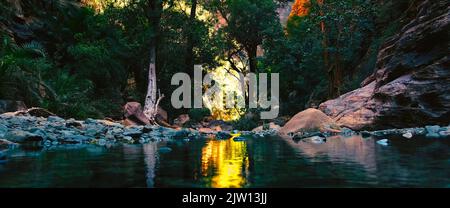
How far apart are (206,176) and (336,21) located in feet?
57.5

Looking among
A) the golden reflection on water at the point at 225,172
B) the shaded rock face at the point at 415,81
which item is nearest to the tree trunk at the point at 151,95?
the shaded rock face at the point at 415,81

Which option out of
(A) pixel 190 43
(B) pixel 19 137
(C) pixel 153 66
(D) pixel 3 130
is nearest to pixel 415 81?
(B) pixel 19 137

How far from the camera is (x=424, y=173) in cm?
352

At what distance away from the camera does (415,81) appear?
36.9ft

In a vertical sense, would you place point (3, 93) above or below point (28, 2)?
below

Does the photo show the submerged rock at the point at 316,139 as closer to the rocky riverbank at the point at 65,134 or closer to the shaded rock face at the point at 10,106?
the rocky riverbank at the point at 65,134

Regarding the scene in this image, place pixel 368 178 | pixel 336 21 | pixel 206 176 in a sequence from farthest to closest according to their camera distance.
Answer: pixel 336 21, pixel 206 176, pixel 368 178

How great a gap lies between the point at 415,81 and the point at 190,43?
13.8m

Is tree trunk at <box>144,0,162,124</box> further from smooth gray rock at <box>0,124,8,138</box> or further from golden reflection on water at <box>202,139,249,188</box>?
golden reflection on water at <box>202,139,249,188</box>

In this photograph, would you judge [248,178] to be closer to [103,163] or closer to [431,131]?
[103,163]

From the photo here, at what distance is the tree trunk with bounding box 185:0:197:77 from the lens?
70.7 feet

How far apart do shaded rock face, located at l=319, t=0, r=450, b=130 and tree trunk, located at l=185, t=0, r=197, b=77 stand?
1049 centimetres

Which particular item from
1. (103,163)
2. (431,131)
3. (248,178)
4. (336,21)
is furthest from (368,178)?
(336,21)

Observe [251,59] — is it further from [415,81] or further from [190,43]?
[415,81]
